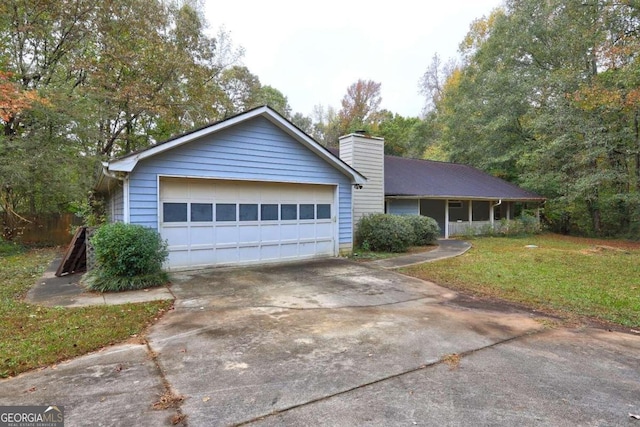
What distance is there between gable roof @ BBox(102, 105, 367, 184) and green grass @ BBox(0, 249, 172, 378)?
9.69ft

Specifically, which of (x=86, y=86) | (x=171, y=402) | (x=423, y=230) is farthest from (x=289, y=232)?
(x=86, y=86)

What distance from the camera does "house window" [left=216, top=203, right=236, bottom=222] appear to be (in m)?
8.61

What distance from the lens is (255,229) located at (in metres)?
9.22

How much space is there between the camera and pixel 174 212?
801cm

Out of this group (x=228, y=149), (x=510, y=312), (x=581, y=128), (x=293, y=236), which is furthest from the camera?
(x=581, y=128)

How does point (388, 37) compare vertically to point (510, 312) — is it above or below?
above

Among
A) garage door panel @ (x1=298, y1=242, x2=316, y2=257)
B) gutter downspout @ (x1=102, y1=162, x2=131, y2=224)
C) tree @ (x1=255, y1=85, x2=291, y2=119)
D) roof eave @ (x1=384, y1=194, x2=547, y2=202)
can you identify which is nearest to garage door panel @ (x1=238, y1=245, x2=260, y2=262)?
garage door panel @ (x1=298, y1=242, x2=316, y2=257)

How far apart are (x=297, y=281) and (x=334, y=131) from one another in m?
32.3

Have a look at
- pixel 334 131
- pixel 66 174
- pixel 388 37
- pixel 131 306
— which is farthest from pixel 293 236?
pixel 334 131

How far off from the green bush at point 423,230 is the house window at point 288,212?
5009 millimetres

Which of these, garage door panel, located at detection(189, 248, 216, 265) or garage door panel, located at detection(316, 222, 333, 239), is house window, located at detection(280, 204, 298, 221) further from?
garage door panel, located at detection(189, 248, 216, 265)

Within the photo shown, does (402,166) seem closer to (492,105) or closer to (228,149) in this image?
(492,105)

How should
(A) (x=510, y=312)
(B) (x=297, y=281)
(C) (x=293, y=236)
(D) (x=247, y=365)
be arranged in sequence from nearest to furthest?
(D) (x=247, y=365), (A) (x=510, y=312), (B) (x=297, y=281), (C) (x=293, y=236)

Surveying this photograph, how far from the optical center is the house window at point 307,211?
10.1 meters
